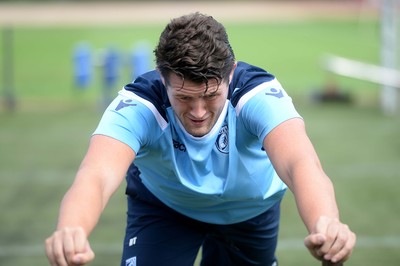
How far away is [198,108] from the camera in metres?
4.34

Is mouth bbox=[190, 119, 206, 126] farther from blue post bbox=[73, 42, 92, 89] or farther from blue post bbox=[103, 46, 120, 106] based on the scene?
blue post bbox=[73, 42, 92, 89]

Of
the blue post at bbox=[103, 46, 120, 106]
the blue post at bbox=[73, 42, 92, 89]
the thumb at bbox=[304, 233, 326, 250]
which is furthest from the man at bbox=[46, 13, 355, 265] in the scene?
the blue post at bbox=[73, 42, 92, 89]

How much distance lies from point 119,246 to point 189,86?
458 cm

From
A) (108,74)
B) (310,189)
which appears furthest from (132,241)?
(108,74)

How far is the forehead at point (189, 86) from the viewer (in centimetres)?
429

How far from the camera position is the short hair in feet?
14.1

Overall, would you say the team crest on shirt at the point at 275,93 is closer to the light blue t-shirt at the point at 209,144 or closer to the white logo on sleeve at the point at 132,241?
the light blue t-shirt at the point at 209,144

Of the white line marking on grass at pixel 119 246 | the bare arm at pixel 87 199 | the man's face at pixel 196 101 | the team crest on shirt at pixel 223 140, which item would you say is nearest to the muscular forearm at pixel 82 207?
the bare arm at pixel 87 199

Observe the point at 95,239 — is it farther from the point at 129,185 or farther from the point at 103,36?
the point at 103,36

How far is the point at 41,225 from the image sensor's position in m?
9.38

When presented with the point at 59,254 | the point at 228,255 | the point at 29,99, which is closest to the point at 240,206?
the point at 228,255

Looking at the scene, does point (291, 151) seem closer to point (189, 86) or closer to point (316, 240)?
point (189, 86)

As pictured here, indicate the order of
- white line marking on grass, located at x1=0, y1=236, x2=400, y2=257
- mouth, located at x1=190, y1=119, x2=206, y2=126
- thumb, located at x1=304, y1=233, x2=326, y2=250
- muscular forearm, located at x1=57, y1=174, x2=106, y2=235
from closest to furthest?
thumb, located at x1=304, y1=233, x2=326, y2=250, muscular forearm, located at x1=57, y1=174, x2=106, y2=235, mouth, located at x1=190, y1=119, x2=206, y2=126, white line marking on grass, located at x1=0, y1=236, x2=400, y2=257

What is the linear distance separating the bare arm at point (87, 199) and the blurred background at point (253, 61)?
3965 mm
